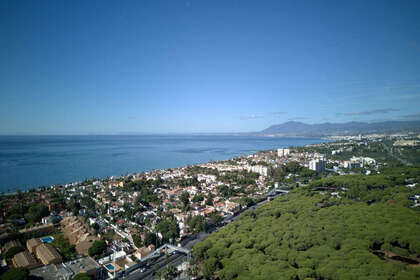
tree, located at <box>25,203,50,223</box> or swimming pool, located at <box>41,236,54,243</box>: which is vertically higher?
tree, located at <box>25,203,50,223</box>

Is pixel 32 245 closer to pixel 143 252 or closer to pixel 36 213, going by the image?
pixel 36 213

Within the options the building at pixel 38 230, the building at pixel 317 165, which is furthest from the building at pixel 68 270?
the building at pixel 317 165

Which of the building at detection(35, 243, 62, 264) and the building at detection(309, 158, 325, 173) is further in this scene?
the building at detection(309, 158, 325, 173)

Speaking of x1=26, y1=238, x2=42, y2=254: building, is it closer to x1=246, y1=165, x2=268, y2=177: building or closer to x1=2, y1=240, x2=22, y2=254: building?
x1=2, y1=240, x2=22, y2=254: building

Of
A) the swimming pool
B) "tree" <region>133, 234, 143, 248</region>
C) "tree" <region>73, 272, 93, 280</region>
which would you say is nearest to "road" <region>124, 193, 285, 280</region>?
"tree" <region>73, 272, 93, 280</region>

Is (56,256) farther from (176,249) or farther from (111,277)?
(176,249)

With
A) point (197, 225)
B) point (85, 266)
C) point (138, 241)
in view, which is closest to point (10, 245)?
point (85, 266)

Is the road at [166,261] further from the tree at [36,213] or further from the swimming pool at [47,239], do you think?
the tree at [36,213]
